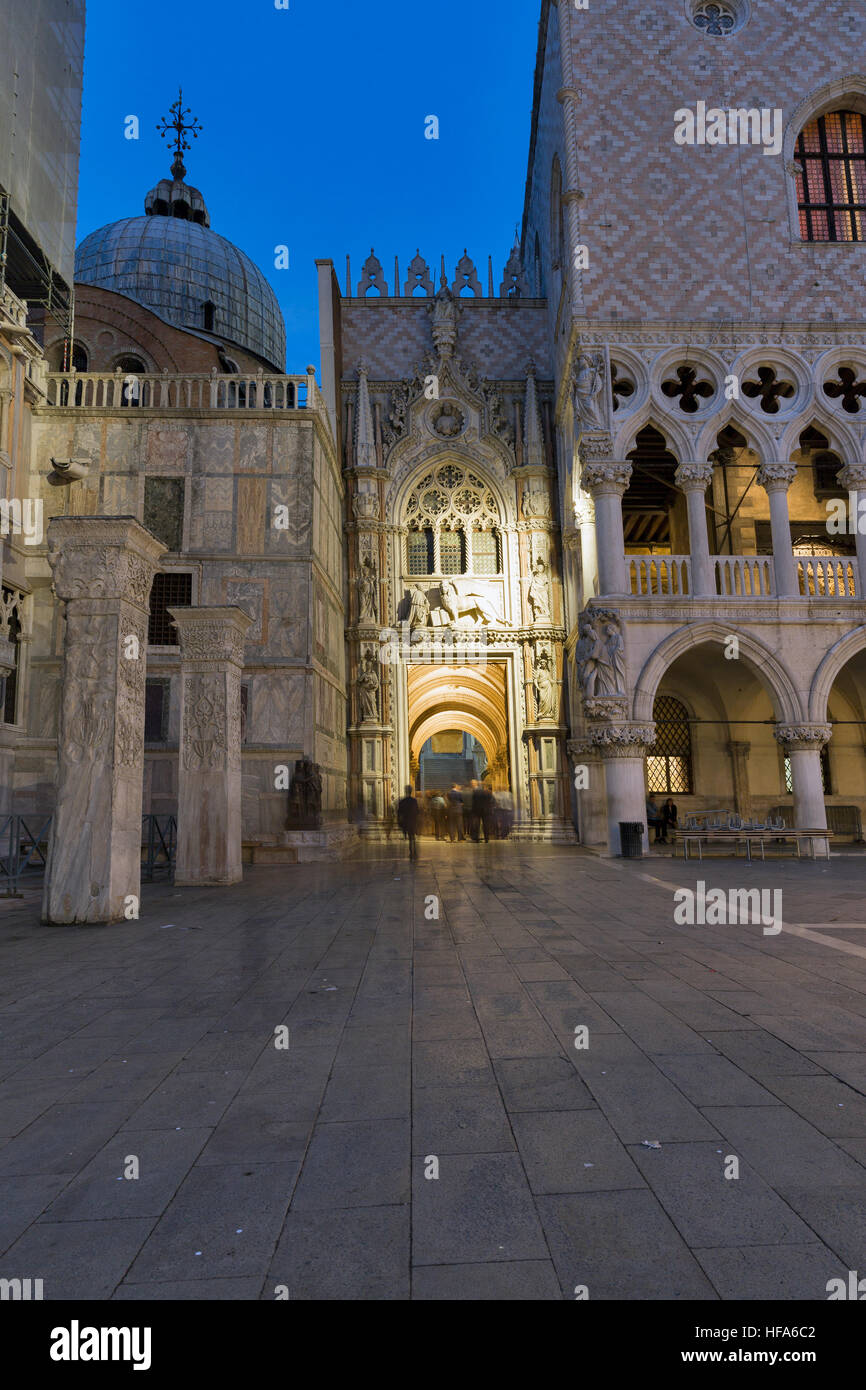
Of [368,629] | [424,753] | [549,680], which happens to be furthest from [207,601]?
[424,753]

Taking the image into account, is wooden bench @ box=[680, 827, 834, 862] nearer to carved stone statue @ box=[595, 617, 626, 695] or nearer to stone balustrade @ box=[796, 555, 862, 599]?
carved stone statue @ box=[595, 617, 626, 695]

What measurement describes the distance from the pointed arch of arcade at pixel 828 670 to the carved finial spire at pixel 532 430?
36.0 ft

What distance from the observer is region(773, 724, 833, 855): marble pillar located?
750 inches

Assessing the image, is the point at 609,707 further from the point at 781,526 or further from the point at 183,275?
the point at 183,275

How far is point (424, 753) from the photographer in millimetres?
55500

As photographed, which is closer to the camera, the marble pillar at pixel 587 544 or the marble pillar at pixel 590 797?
the marble pillar at pixel 587 544

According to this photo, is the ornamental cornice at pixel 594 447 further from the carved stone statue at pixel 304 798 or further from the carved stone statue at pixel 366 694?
the carved stone statue at pixel 304 798

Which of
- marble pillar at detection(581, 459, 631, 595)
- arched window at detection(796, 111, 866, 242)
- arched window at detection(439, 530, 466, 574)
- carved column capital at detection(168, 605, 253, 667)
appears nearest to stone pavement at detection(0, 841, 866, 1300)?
carved column capital at detection(168, 605, 253, 667)

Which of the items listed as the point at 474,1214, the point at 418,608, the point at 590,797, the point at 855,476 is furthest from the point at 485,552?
the point at 474,1214

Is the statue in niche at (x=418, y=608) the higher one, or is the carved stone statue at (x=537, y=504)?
the carved stone statue at (x=537, y=504)

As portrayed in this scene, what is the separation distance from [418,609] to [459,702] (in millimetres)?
10802

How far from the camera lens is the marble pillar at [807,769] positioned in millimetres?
19047

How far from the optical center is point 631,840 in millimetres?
18266

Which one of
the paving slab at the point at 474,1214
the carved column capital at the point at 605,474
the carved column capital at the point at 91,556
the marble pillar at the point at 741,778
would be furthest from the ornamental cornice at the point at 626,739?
the paving slab at the point at 474,1214
